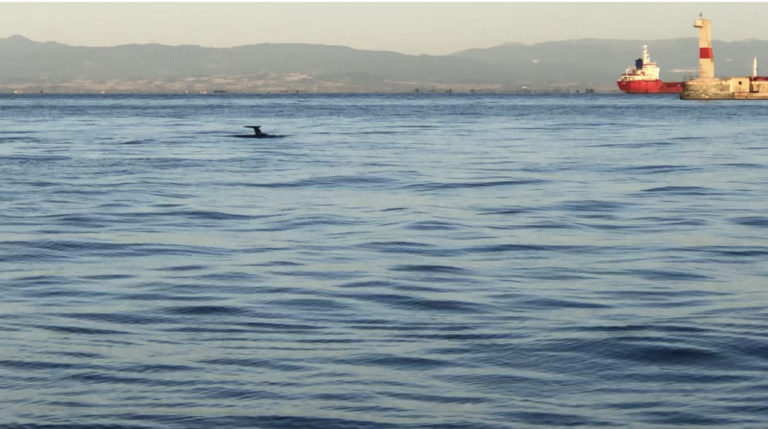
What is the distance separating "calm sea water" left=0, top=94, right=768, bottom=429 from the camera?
35.7 ft

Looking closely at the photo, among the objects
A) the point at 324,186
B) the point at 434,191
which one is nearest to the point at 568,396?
the point at 434,191

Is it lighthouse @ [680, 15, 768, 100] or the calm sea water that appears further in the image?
lighthouse @ [680, 15, 768, 100]

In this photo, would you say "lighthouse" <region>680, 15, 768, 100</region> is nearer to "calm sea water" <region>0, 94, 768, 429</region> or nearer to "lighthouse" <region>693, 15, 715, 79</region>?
"lighthouse" <region>693, 15, 715, 79</region>

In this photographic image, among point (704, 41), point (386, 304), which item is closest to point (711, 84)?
point (704, 41)

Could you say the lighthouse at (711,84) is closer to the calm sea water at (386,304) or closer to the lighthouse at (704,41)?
the lighthouse at (704,41)

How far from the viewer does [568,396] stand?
11.1 meters

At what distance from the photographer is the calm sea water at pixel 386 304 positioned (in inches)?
429

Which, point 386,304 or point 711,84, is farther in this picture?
point 711,84

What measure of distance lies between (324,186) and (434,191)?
11.8 feet

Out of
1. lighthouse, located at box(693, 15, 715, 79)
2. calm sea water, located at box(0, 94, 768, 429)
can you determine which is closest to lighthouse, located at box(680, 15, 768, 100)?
lighthouse, located at box(693, 15, 715, 79)

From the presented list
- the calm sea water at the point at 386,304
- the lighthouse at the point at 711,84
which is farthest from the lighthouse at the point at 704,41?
the calm sea water at the point at 386,304

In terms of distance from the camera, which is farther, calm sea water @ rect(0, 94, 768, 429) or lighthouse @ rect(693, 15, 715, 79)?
lighthouse @ rect(693, 15, 715, 79)

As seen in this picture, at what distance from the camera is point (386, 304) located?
1591 cm

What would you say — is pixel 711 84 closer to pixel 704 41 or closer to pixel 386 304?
pixel 704 41
